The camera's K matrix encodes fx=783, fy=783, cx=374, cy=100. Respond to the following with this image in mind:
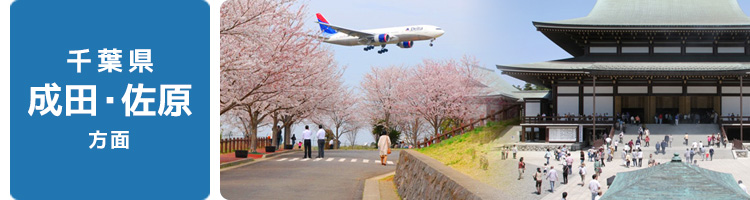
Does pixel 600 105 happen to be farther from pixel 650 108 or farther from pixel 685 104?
pixel 685 104

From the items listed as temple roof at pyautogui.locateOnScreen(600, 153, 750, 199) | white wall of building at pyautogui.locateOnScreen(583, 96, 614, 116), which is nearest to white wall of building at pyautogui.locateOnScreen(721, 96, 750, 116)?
white wall of building at pyautogui.locateOnScreen(583, 96, 614, 116)

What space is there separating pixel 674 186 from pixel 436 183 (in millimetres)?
3520

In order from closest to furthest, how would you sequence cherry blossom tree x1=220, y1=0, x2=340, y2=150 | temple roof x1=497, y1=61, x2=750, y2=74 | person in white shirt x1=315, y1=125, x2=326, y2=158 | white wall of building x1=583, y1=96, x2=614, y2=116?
cherry blossom tree x1=220, y1=0, x2=340, y2=150 < person in white shirt x1=315, y1=125, x2=326, y2=158 < temple roof x1=497, y1=61, x2=750, y2=74 < white wall of building x1=583, y1=96, x2=614, y2=116

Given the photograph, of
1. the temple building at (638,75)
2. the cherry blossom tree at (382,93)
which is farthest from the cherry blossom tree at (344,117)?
the temple building at (638,75)

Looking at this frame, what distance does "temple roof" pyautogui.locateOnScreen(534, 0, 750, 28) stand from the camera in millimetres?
21078

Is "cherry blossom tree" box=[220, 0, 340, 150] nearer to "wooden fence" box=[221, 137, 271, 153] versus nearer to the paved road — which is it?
the paved road

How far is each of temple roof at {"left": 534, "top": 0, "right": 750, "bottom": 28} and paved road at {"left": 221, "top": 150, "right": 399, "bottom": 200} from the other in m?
7.34

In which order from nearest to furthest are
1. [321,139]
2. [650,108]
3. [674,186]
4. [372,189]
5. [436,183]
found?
[436,183], [674,186], [372,189], [321,139], [650,108]

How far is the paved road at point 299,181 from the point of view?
15.0 m

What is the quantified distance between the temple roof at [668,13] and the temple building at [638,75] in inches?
4.2

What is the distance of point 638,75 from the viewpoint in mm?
Answer: 29828

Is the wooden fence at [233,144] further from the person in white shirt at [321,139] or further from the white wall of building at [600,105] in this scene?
the white wall of building at [600,105]

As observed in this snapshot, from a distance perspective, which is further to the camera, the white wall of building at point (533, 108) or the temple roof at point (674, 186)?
the white wall of building at point (533, 108)

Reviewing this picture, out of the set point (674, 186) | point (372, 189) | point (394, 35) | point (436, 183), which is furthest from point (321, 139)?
point (394, 35)
